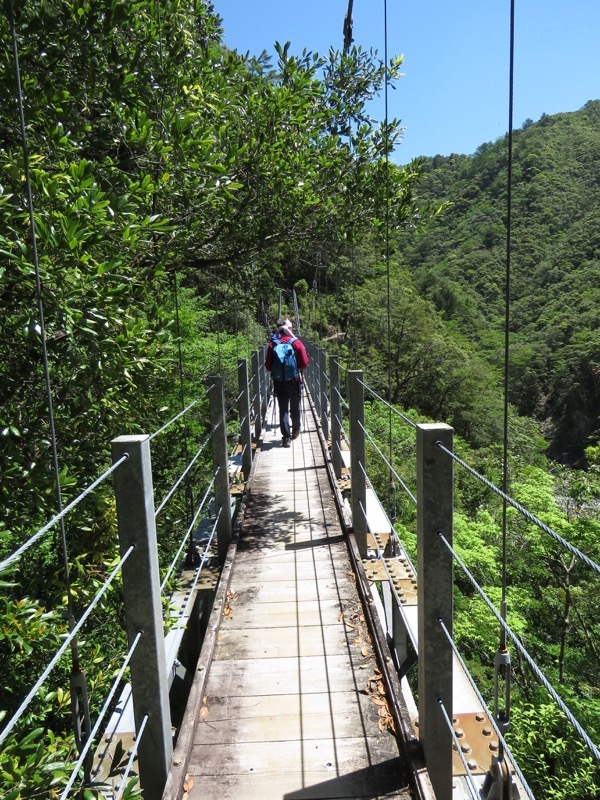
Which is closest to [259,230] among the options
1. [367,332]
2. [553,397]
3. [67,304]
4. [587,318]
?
[67,304]

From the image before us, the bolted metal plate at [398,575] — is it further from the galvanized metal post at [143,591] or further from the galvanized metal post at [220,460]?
the galvanized metal post at [143,591]

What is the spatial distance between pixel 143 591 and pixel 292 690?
1.00 metres

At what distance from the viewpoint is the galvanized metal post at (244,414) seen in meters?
4.71

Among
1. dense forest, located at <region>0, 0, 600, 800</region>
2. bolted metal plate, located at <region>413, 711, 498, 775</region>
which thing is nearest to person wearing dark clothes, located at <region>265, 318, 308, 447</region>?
dense forest, located at <region>0, 0, 600, 800</region>

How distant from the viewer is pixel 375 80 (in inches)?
215

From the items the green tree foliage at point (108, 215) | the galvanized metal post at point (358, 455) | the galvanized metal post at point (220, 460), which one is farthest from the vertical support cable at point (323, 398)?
the galvanized metal post at point (358, 455)

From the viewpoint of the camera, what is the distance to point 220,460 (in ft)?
11.1

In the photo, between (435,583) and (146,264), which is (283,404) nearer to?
(146,264)

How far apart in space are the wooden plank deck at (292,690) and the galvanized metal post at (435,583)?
0.92 feet

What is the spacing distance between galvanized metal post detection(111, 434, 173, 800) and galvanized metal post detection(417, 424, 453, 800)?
0.69 m

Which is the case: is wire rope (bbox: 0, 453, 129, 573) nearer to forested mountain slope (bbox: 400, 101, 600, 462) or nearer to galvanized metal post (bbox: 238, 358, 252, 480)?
galvanized metal post (bbox: 238, 358, 252, 480)

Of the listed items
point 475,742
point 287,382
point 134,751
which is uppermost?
point 287,382

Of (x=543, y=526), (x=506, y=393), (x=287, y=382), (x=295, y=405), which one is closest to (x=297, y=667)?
(x=506, y=393)

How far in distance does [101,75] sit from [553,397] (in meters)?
41.1
